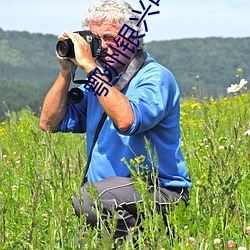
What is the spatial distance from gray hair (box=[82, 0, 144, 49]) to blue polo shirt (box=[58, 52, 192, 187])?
219 mm

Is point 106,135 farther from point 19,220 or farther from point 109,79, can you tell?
point 19,220

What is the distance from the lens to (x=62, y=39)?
3.42 metres

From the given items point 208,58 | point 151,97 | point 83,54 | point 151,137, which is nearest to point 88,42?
point 83,54

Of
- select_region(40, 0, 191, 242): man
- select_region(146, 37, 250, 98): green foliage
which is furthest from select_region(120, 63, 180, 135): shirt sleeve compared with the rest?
select_region(146, 37, 250, 98): green foliage

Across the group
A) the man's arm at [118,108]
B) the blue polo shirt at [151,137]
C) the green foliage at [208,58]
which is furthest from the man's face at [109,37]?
the green foliage at [208,58]

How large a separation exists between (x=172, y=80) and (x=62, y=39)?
578 mm

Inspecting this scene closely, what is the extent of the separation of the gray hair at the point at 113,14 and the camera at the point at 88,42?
109 mm

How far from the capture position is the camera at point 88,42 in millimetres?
3354

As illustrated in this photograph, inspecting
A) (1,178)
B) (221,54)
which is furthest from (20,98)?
(1,178)

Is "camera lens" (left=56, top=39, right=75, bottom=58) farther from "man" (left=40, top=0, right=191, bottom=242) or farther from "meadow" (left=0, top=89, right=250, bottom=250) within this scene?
"meadow" (left=0, top=89, right=250, bottom=250)

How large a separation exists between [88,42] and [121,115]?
0.45 m

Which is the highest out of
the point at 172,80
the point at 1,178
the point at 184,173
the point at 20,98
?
the point at 172,80

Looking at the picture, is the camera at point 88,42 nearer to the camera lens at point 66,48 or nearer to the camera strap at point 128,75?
the camera lens at point 66,48

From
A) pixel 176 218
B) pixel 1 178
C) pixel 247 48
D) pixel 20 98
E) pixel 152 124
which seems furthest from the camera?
pixel 247 48
